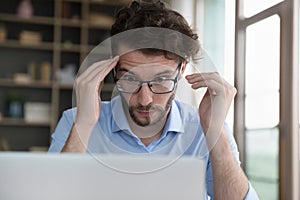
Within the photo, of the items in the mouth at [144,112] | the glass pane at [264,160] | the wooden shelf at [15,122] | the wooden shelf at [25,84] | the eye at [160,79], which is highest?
the wooden shelf at [25,84]

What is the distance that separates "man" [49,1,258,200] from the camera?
1.03m

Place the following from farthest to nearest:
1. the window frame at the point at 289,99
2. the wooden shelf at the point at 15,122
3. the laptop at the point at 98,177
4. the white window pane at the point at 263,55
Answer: the wooden shelf at the point at 15,122 < the white window pane at the point at 263,55 < the window frame at the point at 289,99 < the laptop at the point at 98,177

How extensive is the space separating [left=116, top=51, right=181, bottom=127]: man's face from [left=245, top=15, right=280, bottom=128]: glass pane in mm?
1788

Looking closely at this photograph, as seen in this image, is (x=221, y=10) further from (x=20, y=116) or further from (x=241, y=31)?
(x=20, y=116)

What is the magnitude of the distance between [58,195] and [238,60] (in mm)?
2657

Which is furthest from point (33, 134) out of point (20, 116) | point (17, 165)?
point (17, 165)

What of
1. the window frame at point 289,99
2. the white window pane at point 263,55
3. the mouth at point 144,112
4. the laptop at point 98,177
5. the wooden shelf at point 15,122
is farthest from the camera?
the wooden shelf at point 15,122

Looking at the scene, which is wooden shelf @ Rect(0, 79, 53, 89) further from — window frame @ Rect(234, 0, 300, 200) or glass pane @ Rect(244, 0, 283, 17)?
window frame @ Rect(234, 0, 300, 200)

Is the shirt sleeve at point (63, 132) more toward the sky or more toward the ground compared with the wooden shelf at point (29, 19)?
more toward the ground

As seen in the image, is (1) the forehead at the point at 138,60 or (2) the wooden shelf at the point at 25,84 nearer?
(1) the forehead at the point at 138,60

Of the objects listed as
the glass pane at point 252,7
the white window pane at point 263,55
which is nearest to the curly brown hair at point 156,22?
the white window pane at point 263,55

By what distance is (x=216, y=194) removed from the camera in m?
1.09

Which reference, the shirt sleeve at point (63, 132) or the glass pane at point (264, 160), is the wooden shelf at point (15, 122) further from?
the shirt sleeve at point (63, 132)

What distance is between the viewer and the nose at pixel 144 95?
1.07m
